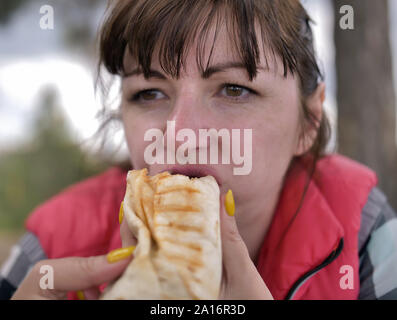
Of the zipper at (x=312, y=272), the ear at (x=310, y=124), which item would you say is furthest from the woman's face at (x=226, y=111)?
the zipper at (x=312, y=272)

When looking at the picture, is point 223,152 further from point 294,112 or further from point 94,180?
point 94,180

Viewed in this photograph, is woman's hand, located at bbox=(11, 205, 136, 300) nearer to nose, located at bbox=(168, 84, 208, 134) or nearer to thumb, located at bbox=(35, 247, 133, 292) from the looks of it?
thumb, located at bbox=(35, 247, 133, 292)

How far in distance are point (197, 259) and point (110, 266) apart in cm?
20

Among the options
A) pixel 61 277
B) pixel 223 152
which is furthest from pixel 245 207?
pixel 61 277

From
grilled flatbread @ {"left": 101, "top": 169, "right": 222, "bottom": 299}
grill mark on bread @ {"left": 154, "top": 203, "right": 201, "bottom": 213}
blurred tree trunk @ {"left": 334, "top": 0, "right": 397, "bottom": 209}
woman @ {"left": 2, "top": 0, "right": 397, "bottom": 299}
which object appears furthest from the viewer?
blurred tree trunk @ {"left": 334, "top": 0, "right": 397, "bottom": 209}

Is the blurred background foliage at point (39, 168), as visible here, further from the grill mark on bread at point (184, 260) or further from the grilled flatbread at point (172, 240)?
the grill mark on bread at point (184, 260)

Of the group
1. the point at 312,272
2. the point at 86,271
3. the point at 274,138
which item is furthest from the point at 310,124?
the point at 86,271

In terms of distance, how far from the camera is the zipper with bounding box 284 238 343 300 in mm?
1296

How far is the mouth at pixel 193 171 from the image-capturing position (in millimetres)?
1093

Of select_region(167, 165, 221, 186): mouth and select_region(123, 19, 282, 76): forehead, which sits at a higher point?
select_region(123, 19, 282, 76): forehead

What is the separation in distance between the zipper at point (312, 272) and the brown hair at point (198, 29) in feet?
2.16

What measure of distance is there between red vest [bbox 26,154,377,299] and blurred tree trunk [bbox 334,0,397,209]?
0.74 meters

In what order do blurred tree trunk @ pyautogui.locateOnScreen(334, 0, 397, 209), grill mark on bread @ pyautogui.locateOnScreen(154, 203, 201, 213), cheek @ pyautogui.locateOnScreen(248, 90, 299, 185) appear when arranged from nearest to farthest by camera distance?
grill mark on bread @ pyautogui.locateOnScreen(154, 203, 201, 213) < cheek @ pyautogui.locateOnScreen(248, 90, 299, 185) < blurred tree trunk @ pyautogui.locateOnScreen(334, 0, 397, 209)

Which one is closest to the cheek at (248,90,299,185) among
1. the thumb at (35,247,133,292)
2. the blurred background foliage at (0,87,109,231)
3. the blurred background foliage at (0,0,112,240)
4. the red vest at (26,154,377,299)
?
the red vest at (26,154,377,299)
